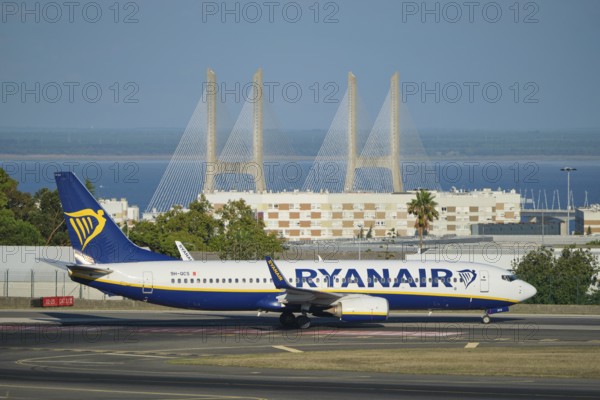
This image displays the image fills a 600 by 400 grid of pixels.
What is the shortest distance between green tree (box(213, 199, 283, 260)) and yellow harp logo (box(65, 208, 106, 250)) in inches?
1142

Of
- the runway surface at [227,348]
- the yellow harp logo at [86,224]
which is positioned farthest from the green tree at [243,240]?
the yellow harp logo at [86,224]

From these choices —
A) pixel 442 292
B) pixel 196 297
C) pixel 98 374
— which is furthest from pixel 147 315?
pixel 98 374

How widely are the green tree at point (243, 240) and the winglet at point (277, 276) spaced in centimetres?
3115

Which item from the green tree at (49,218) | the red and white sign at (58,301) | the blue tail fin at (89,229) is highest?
the green tree at (49,218)

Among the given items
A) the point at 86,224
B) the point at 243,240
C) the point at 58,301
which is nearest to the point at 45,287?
the point at 58,301

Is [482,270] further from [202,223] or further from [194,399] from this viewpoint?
[202,223]

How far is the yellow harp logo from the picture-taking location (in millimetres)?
55438

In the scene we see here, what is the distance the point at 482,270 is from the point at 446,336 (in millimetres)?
6626

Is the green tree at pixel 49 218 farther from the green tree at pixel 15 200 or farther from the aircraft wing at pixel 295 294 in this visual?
the aircraft wing at pixel 295 294

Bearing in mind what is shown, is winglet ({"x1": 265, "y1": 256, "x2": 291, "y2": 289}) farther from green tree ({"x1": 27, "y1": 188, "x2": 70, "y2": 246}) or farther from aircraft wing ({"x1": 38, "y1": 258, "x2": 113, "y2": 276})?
green tree ({"x1": 27, "y1": 188, "x2": 70, "y2": 246})

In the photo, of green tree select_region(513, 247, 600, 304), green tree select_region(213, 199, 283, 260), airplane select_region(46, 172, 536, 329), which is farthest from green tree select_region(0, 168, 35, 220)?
airplane select_region(46, 172, 536, 329)

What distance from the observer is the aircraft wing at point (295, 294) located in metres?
52.8

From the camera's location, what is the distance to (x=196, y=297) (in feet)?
180

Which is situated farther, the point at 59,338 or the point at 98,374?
the point at 59,338
